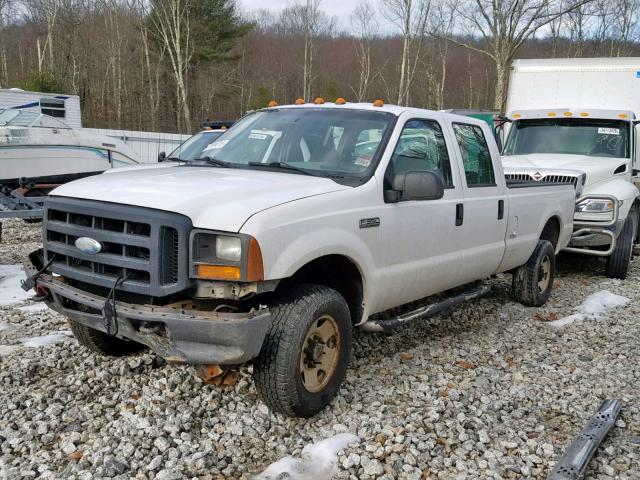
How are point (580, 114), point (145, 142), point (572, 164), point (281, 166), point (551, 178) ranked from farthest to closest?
point (145, 142), point (580, 114), point (572, 164), point (551, 178), point (281, 166)

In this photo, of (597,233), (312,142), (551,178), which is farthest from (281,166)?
(597,233)

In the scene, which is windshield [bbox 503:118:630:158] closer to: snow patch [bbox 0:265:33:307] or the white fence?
snow patch [bbox 0:265:33:307]

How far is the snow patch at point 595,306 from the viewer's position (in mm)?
6320

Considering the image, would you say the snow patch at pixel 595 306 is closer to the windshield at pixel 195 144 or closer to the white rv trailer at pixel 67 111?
the windshield at pixel 195 144

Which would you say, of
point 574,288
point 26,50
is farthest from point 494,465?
point 26,50

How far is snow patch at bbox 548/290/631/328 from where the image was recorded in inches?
249

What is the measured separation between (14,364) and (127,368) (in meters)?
0.80

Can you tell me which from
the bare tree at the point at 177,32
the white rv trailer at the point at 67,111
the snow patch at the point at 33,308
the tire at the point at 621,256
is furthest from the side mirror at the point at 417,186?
the bare tree at the point at 177,32

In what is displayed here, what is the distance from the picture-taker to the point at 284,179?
12.7 ft

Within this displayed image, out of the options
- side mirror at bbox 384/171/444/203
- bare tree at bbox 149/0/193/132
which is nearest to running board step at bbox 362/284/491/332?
side mirror at bbox 384/171/444/203

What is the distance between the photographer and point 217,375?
373cm

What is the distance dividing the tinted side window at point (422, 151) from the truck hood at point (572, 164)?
3.86 metres

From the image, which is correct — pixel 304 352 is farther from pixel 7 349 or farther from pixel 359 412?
pixel 7 349

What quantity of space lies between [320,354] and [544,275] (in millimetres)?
4048
